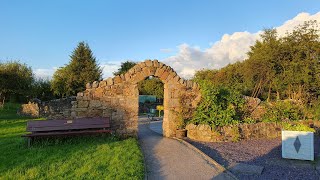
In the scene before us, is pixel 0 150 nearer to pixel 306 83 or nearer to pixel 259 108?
pixel 259 108

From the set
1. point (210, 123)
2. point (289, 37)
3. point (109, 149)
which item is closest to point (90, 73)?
point (289, 37)

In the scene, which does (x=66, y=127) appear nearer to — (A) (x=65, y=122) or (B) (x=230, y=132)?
(A) (x=65, y=122)

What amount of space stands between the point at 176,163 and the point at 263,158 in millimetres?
2792

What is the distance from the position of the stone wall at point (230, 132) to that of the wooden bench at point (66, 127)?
11.3ft

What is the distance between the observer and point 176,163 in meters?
7.18

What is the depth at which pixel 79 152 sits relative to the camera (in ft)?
25.4

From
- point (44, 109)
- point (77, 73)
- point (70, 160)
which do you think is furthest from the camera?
point (77, 73)

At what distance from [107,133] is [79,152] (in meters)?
2.77

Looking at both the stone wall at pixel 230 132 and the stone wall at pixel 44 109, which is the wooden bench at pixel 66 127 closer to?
the stone wall at pixel 230 132

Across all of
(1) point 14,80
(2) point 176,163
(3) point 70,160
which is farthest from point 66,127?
(1) point 14,80

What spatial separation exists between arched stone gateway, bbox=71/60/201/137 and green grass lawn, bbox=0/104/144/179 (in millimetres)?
1443

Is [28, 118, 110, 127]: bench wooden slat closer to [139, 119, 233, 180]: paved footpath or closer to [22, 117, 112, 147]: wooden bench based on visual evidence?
[22, 117, 112, 147]: wooden bench

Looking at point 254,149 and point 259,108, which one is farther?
point 259,108

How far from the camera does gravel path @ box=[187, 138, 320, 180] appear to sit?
21.6 feet
